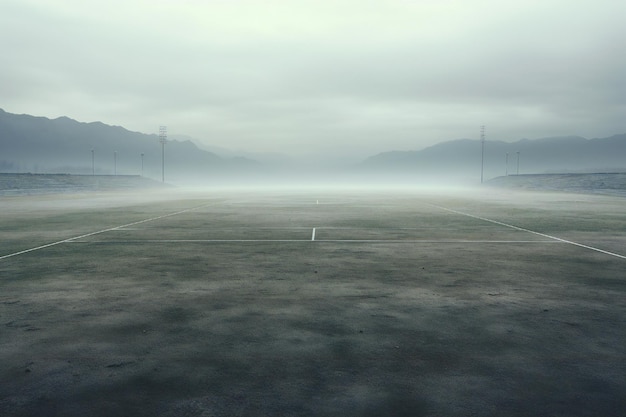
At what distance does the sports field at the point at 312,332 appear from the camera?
506 cm

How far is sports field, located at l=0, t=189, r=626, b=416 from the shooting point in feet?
16.6

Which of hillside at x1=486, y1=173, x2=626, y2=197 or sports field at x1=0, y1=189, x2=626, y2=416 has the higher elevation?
hillside at x1=486, y1=173, x2=626, y2=197

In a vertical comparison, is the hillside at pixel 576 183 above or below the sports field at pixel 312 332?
above

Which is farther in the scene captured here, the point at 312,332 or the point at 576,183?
the point at 576,183

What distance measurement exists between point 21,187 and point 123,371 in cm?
7739

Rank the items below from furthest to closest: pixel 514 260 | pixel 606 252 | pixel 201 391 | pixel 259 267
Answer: pixel 606 252 → pixel 514 260 → pixel 259 267 → pixel 201 391

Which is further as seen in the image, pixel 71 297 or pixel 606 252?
pixel 606 252

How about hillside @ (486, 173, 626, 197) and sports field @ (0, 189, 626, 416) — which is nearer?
sports field @ (0, 189, 626, 416)

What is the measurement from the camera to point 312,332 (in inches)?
283

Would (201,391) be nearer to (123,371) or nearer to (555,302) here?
(123,371)

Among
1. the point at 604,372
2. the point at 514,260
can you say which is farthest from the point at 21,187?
the point at 604,372

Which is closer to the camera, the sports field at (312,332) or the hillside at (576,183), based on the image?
the sports field at (312,332)

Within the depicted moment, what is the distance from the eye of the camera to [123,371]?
5750 mm

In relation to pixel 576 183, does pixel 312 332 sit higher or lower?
lower
